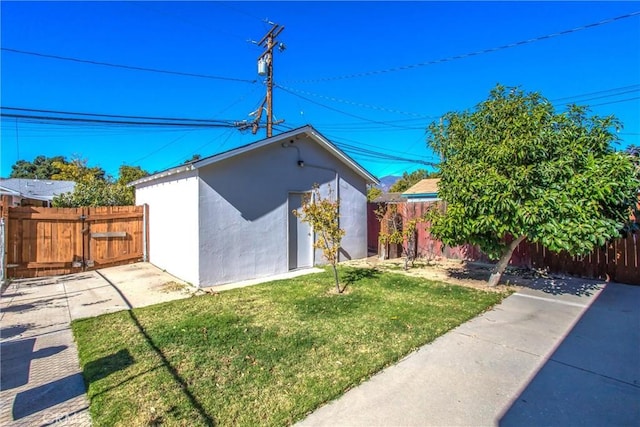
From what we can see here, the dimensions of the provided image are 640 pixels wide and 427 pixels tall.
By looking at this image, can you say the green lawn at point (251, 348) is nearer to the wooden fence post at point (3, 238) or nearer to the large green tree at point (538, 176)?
the large green tree at point (538, 176)

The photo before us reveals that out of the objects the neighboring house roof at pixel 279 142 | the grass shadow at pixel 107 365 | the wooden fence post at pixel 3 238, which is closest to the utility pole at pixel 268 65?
the neighboring house roof at pixel 279 142

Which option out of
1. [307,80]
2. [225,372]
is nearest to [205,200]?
[225,372]

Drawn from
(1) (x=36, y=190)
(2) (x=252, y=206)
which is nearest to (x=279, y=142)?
(2) (x=252, y=206)

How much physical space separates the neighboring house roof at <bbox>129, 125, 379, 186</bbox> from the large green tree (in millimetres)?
Result: 3958

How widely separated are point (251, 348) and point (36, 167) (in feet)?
195

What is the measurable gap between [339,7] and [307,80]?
5096 mm

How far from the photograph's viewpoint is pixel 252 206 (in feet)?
26.0

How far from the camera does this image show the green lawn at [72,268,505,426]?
2777 millimetres

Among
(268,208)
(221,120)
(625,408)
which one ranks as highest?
(221,120)

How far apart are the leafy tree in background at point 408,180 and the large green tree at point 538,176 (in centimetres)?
3821

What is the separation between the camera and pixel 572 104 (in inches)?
229

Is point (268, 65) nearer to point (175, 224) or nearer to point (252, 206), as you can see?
point (252, 206)

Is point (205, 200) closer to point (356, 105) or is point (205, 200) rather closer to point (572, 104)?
point (572, 104)

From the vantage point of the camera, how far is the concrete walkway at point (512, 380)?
8.65 feet
